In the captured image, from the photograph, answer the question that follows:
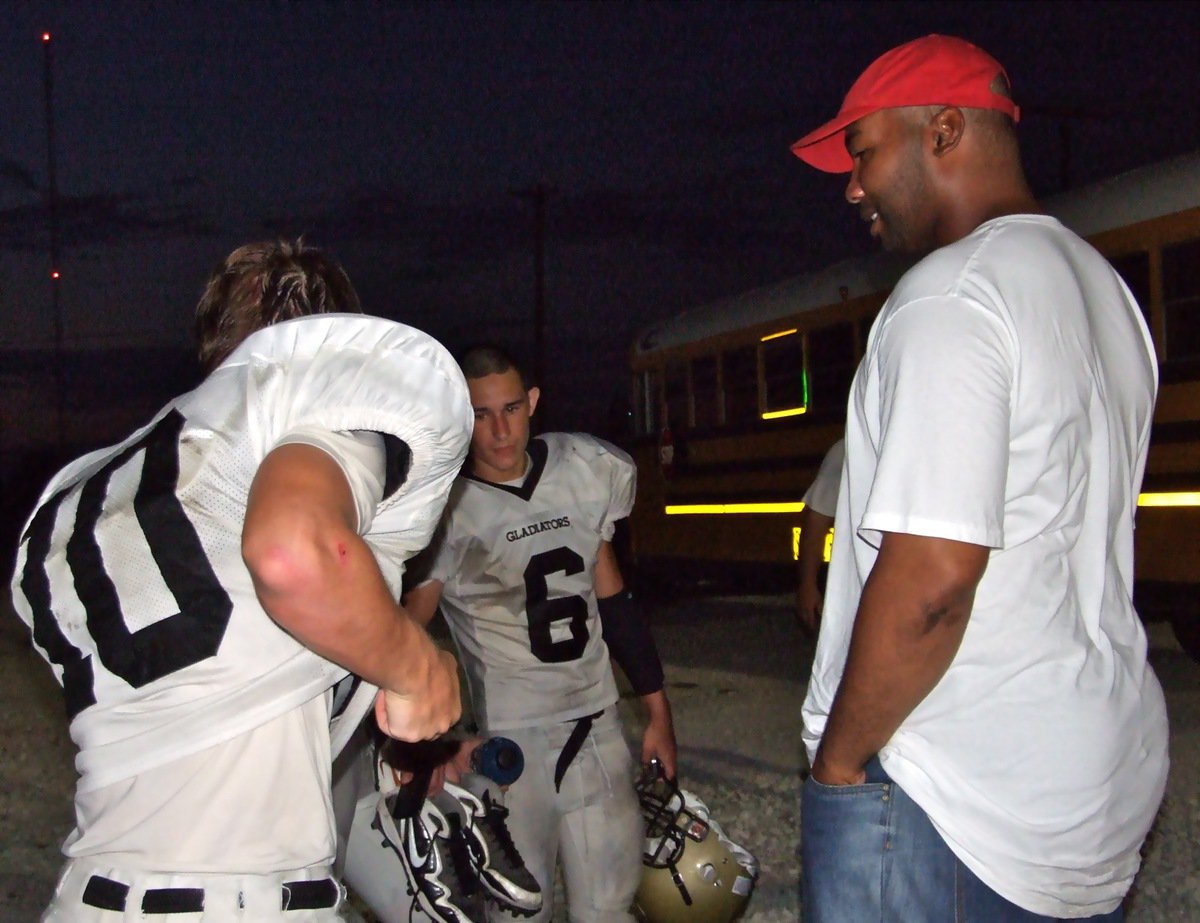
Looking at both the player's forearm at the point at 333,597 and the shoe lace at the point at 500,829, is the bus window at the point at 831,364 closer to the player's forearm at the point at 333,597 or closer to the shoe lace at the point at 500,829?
the shoe lace at the point at 500,829

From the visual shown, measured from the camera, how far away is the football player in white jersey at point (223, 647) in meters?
1.72

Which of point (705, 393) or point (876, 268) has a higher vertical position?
point (876, 268)

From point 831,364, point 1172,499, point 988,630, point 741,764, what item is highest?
point 831,364

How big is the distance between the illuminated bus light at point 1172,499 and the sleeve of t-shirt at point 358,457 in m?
6.88

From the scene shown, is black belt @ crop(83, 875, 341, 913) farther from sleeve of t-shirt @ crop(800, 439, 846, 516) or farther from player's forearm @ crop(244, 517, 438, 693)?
sleeve of t-shirt @ crop(800, 439, 846, 516)

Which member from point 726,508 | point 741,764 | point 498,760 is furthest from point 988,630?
point 726,508

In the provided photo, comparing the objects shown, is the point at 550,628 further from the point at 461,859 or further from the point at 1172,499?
the point at 1172,499

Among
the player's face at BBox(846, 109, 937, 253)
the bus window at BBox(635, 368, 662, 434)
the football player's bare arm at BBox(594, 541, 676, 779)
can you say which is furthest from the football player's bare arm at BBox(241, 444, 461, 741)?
the bus window at BBox(635, 368, 662, 434)

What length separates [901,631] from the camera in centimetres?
186

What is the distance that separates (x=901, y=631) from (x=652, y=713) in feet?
7.79

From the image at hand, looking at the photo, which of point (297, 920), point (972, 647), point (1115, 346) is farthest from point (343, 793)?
point (1115, 346)

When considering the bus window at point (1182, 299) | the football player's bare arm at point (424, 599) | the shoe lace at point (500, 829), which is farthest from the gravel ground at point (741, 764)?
the bus window at point (1182, 299)

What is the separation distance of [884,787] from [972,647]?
25cm

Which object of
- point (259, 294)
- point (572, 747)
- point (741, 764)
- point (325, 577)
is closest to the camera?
point (325, 577)
